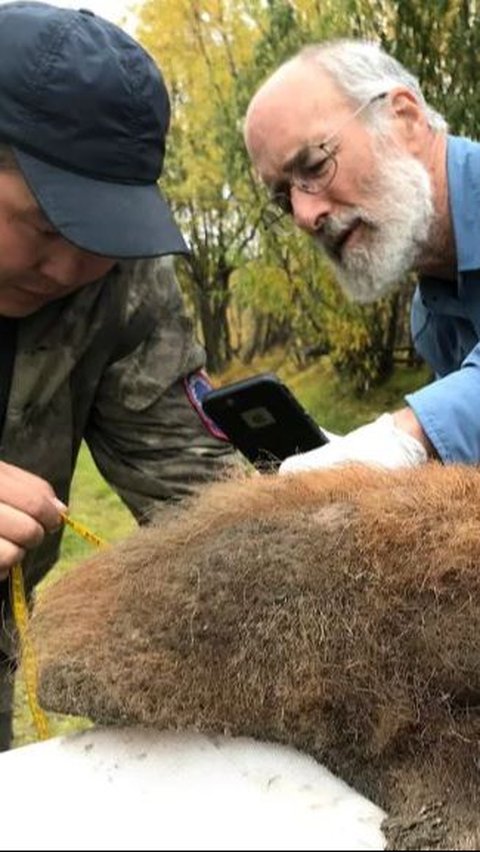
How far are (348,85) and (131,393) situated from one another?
1.03 meters

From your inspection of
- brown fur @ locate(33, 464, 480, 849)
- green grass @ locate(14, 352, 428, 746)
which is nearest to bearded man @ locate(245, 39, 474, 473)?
brown fur @ locate(33, 464, 480, 849)

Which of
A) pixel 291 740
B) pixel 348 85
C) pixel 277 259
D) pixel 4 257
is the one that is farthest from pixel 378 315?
pixel 291 740

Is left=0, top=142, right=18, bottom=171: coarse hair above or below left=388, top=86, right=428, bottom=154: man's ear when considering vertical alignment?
above

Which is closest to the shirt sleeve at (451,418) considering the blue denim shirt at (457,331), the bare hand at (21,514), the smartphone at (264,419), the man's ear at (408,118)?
the blue denim shirt at (457,331)

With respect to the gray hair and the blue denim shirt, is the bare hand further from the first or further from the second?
the gray hair

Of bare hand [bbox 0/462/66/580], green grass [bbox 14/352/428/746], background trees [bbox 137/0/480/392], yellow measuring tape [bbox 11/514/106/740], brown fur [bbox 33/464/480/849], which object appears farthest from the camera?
background trees [bbox 137/0/480/392]

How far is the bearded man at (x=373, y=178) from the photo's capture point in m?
2.74

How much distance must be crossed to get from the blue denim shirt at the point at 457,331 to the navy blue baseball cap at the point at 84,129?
0.57m

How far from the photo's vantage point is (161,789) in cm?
112

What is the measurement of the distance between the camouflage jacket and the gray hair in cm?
72

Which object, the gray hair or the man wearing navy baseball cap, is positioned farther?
the gray hair

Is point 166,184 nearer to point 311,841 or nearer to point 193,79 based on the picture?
point 193,79

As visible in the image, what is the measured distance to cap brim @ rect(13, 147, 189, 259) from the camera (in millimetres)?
1904

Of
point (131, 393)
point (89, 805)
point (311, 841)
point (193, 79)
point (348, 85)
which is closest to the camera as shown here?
point (311, 841)
